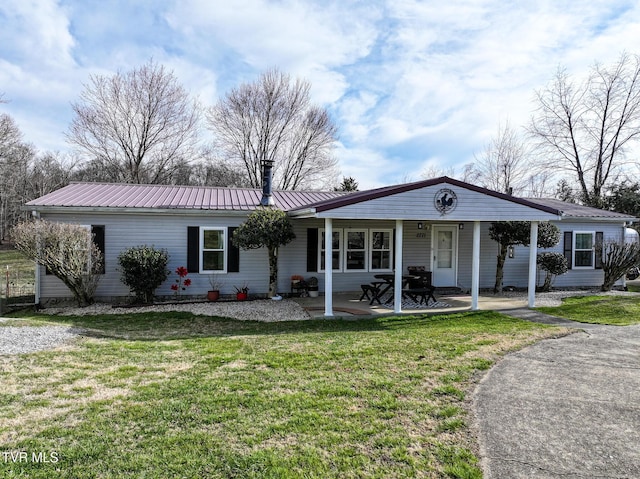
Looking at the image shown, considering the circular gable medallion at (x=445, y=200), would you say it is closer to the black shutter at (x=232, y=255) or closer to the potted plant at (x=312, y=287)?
the potted plant at (x=312, y=287)

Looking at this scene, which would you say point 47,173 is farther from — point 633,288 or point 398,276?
point 633,288

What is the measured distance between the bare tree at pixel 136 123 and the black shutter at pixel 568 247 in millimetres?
22728

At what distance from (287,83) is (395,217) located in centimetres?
2210

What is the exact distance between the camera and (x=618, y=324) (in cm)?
813

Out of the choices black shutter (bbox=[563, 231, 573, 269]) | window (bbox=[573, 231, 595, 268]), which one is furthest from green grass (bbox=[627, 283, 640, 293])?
black shutter (bbox=[563, 231, 573, 269])

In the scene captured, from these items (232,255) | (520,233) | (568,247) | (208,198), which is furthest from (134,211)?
(568,247)

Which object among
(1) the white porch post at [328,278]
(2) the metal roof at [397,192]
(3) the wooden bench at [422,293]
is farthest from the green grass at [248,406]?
(3) the wooden bench at [422,293]

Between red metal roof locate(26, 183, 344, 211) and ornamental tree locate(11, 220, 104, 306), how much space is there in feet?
2.99

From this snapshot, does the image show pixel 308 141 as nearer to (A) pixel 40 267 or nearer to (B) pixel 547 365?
(A) pixel 40 267

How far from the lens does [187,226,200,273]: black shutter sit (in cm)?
1083

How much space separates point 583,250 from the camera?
13.8m

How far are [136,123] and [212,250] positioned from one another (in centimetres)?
1822

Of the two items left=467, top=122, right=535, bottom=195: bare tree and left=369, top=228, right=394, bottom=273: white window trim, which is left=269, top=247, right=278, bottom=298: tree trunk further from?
left=467, top=122, right=535, bottom=195: bare tree

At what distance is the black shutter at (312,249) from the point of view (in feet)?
38.6
